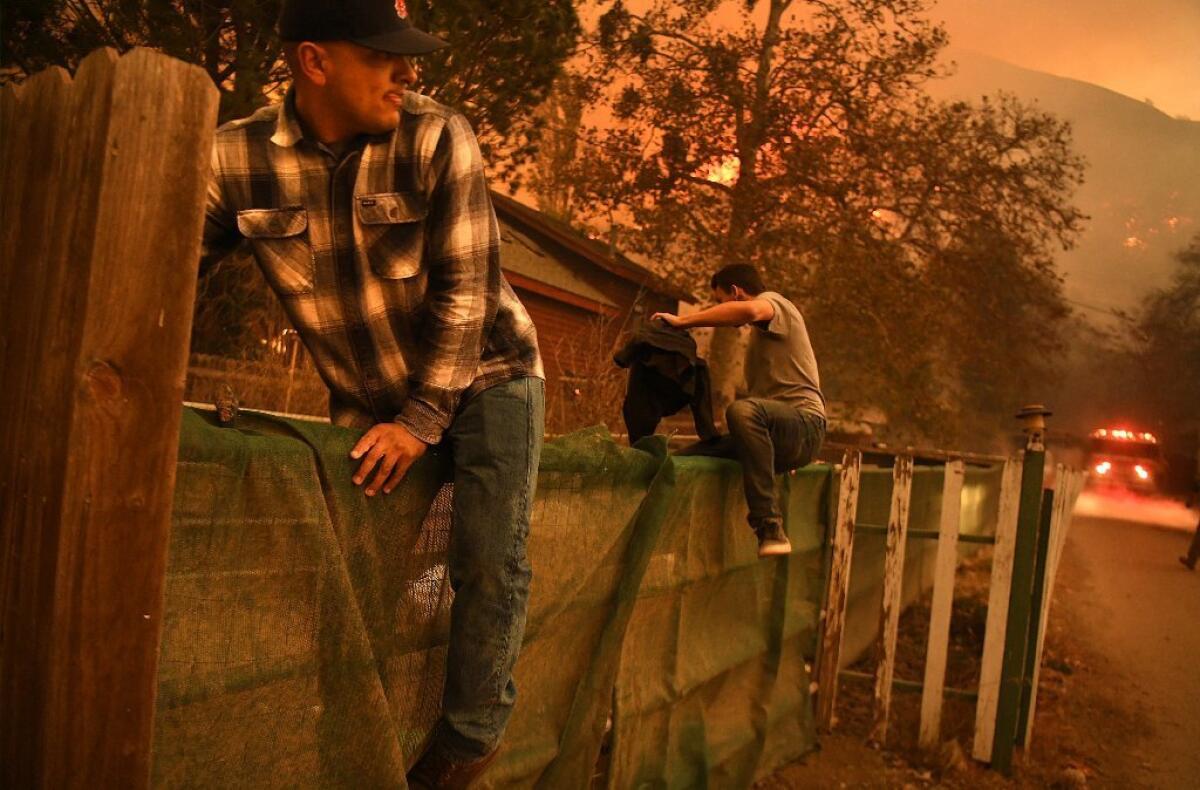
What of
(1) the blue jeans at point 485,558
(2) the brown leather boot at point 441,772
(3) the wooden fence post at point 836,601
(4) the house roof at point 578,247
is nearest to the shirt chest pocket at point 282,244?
(1) the blue jeans at point 485,558

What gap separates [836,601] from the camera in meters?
5.68

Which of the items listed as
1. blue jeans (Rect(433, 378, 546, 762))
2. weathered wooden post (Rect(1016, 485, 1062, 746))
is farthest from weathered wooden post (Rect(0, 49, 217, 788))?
weathered wooden post (Rect(1016, 485, 1062, 746))

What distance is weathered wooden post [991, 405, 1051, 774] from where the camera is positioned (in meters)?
5.80

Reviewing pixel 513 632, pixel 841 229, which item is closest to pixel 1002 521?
pixel 513 632

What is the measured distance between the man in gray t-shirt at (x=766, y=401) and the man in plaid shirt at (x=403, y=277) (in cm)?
227

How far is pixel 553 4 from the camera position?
40.7ft

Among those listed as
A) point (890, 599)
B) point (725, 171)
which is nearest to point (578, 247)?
point (725, 171)

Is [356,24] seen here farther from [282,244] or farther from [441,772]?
[441,772]

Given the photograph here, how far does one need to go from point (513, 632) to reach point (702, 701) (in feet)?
7.03

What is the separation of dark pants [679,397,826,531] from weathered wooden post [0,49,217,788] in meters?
3.23

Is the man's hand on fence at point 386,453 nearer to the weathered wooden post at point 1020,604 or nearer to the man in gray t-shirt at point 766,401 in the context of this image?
the man in gray t-shirt at point 766,401

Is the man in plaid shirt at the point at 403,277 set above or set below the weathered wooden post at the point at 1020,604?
above

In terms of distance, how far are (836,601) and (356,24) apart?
440cm

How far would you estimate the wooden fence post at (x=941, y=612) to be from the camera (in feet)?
19.4
